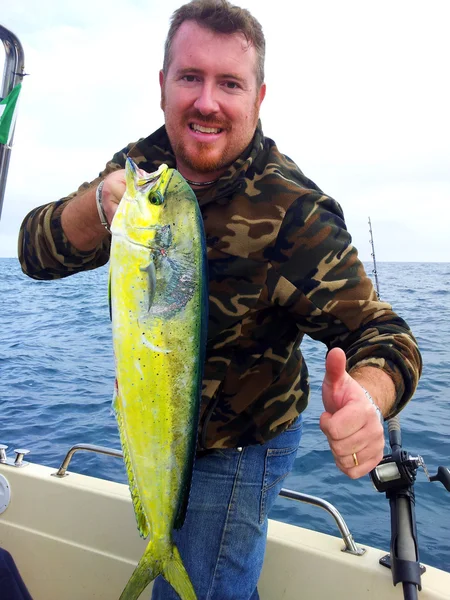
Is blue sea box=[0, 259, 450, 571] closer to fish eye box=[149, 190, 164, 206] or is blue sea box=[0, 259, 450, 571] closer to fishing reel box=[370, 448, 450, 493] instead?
fishing reel box=[370, 448, 450, 493]

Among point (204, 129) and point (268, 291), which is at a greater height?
point (204, 129)

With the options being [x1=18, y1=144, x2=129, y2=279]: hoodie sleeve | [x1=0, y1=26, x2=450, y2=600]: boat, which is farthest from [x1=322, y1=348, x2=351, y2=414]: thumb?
[x1=0, y1=26, x2=450, y2=600]: boat

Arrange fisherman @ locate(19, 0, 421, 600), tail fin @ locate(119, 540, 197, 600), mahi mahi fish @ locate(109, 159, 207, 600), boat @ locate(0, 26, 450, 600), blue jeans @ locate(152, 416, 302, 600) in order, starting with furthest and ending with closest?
boat @ locate(0, 26, 450, 600)
blue jeans @ locate(152, 416, 302, 600)
fisherman @ locate(19, 0, 421, 600)
tail fin @ locate(119, 540, 197, 600)
mahi mahi fish @ locate(109, 159, 207, 600)

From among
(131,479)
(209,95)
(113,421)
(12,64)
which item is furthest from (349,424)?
(113,421)

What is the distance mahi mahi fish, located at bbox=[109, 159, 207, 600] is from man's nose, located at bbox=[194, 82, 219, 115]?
0.52 meters

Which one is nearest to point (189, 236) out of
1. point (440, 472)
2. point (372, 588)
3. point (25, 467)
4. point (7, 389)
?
point (440, 472)

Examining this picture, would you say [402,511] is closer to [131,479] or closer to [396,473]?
[396,473]

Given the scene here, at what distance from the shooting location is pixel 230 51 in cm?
224

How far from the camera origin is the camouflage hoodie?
84.6 inches

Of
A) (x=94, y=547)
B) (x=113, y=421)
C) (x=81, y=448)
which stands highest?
(x=81, y=448)

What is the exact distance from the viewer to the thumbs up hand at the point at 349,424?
Answer: 1.43 metres

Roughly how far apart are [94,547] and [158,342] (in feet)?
7.66

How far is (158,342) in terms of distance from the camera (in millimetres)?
1704

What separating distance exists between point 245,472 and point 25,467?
6.53ft
